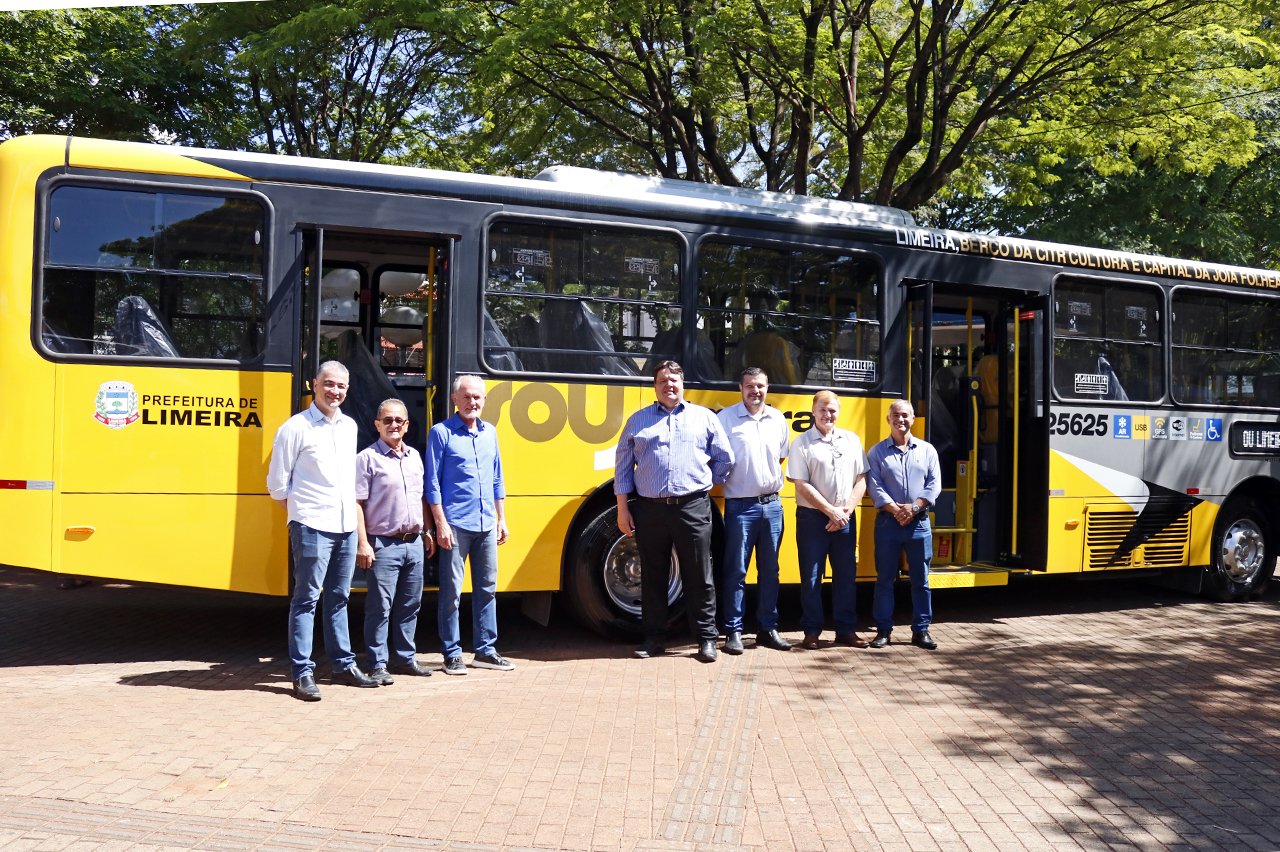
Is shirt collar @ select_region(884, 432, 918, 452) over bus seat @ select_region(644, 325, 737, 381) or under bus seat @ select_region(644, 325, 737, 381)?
under

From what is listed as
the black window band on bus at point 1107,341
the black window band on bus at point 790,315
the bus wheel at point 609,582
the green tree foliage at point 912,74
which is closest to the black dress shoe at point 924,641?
the bus wheel at point 609,582

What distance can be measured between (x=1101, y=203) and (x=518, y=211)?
14.6 meters

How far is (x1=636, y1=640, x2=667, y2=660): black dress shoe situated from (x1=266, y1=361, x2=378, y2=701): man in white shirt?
208 cm

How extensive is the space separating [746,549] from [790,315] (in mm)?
1799

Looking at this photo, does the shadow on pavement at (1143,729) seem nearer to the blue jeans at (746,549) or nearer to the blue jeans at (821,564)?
the blue jeans at (821,564)

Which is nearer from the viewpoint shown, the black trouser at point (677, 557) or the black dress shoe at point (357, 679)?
the black dress shoe at point (357, 679)

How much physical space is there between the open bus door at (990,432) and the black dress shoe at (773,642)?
1.83 meters

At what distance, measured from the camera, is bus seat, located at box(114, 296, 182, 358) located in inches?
246

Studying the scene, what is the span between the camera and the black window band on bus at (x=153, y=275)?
618 centimetres

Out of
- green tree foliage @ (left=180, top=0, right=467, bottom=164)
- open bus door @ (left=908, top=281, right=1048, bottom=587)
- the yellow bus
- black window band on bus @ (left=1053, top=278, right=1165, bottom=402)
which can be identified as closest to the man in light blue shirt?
the yellow bus

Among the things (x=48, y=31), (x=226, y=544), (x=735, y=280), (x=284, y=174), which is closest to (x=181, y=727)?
(x=226, y=544)

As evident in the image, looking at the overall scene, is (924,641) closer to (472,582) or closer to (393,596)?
(472,582)

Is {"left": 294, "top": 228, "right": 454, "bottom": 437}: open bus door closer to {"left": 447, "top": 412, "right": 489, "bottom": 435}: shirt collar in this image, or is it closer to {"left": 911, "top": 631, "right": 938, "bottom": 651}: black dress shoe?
{"left": 447, "top": 412, "right": 489, "bottom": 435}: shirt collar

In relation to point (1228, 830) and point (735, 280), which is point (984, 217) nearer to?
point (735, 280)
